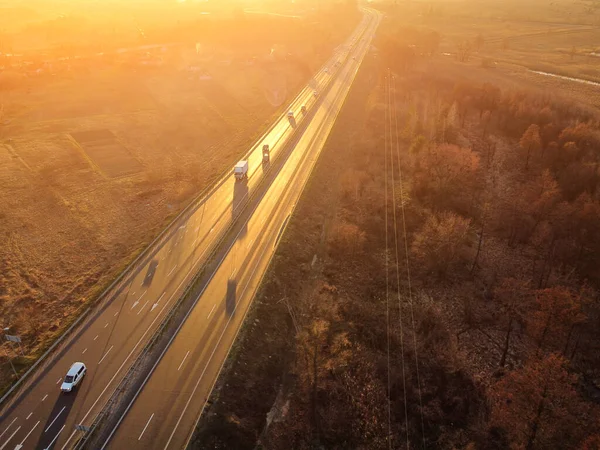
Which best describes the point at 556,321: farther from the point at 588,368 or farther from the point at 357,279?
the point at 357,279

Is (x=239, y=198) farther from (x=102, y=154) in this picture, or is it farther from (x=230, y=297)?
(x=102, y=154)

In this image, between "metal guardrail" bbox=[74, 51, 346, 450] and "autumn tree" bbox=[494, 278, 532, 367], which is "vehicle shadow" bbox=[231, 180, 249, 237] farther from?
"autumn tree" bbox=[494, 278, 532, 367]

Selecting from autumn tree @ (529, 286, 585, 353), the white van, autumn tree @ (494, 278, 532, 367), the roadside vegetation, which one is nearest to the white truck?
the roadside vegetation

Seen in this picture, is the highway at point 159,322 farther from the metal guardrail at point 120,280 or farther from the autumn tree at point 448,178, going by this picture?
the autumn tree at point 448,178

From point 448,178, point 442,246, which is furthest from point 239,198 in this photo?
point 448,178

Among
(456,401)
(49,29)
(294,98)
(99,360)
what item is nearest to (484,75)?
(294,98)

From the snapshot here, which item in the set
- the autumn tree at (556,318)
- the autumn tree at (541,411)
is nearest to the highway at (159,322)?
the autumn tree at (541,411)

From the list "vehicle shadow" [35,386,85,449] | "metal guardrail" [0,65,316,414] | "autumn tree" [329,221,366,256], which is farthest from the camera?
"autumn tree" [329,221,366,256]
